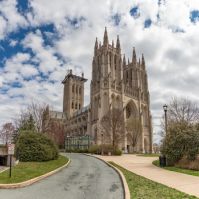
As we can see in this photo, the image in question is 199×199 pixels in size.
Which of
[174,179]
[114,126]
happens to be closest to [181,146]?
[174,179]

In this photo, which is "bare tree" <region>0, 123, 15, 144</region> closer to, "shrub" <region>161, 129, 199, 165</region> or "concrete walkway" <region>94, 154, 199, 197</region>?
"shrub" <region>161, 129, 199, 165</region>

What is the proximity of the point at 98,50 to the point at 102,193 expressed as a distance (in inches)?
3173

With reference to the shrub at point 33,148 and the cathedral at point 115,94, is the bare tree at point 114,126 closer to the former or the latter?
Answer: the cathedral at point 115,94

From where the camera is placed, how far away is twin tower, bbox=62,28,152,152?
248 feet

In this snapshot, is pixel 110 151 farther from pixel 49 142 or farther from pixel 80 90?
pixel 80 90

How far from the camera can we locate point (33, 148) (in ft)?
77.6

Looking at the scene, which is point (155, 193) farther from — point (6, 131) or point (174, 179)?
point (6, 131)

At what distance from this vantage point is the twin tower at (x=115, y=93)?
75.6m

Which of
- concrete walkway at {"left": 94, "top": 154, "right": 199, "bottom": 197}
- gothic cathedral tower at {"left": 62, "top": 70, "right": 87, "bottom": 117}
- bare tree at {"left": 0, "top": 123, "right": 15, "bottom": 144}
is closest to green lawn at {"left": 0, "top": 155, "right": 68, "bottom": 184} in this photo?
concrete walkway at {"left": 94, "top": 154, "right": 199, "bottom": 197}

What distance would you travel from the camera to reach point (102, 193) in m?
9.62

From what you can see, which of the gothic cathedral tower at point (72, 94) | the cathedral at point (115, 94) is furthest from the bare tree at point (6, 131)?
the gothic cathedral tower at point (72, 94)

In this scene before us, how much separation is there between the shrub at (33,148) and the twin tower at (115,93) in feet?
146

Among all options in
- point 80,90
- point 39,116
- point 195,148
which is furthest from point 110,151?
point 80,90

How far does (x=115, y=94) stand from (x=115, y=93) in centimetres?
37
